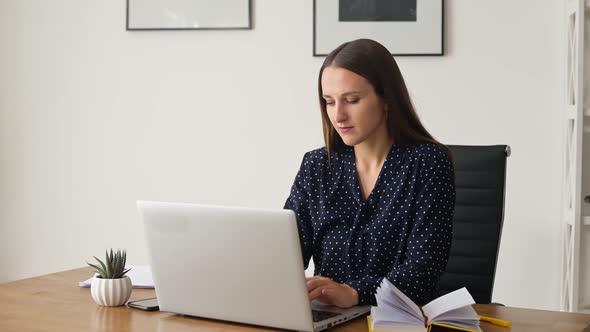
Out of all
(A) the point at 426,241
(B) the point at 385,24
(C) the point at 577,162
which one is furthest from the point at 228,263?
(B) the point at 385,24

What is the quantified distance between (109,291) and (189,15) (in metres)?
1.88

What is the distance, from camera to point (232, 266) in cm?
145

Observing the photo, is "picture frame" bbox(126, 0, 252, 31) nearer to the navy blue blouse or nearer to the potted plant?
the navy blue blouse

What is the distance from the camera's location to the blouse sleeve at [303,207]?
1984mm

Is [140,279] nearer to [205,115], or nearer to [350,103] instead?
[350,103]

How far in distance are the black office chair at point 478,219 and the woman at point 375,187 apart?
0.36 meters

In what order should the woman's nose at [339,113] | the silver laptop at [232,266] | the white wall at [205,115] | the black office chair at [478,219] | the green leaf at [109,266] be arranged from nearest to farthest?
the silver laptop at [232,266] < the green leaf at [109,266] < the woman's nose at [339,113] < the black office chair at [478,219] < the white wall at [205,115]

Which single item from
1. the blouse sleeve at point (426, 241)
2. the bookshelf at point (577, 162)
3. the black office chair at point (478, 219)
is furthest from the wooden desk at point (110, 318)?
the bookshelf at point (577, 162)

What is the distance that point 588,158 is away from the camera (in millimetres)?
2795

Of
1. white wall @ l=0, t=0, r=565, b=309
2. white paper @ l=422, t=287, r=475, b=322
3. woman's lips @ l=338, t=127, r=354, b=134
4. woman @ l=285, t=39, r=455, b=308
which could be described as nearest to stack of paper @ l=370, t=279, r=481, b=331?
white paper @ l=422, t=287, r=475, b=322

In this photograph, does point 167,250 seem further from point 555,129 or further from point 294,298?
point 555,129

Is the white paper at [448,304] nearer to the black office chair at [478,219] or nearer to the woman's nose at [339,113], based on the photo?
the woman's nose at [339,113]

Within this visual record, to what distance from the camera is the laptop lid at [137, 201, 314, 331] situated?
4.58ft

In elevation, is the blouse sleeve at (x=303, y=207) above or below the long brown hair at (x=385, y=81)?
below
